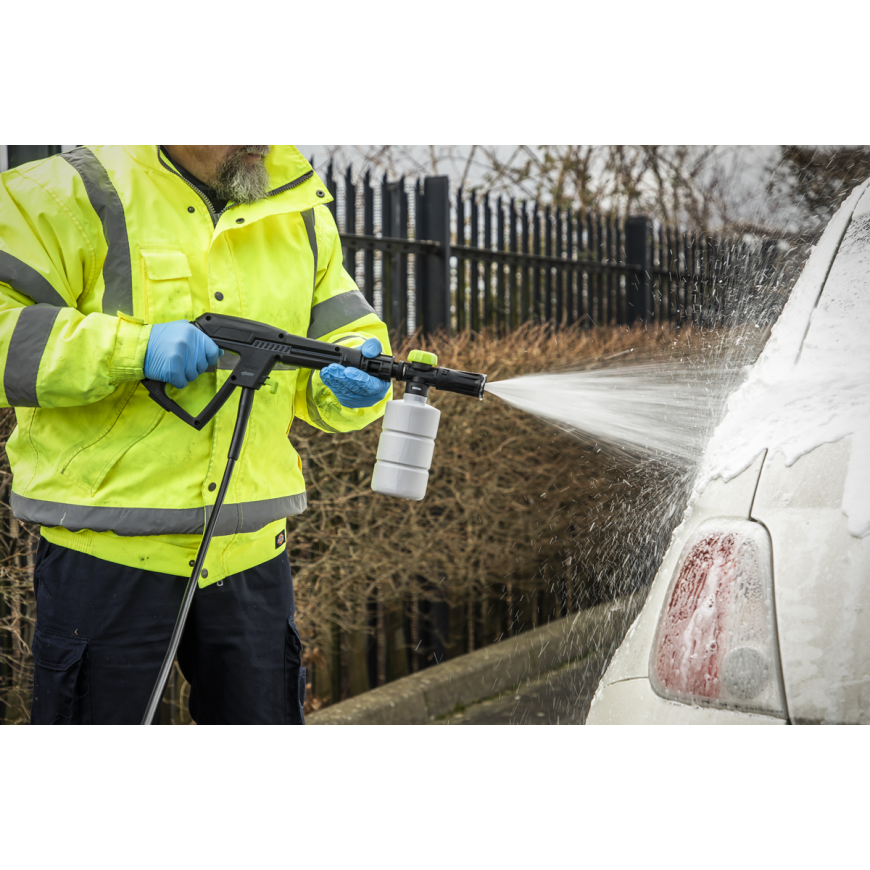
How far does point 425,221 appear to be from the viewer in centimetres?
473

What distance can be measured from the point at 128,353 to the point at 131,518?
368 millimetres

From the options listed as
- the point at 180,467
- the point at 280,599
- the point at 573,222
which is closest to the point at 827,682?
the point at 280,599

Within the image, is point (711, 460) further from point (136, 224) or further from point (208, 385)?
point (136, 224)

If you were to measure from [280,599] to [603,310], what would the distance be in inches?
195

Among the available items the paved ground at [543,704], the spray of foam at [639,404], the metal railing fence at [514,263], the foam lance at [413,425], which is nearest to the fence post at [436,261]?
the metal railing fence at [514,263]

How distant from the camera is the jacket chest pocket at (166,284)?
186cm

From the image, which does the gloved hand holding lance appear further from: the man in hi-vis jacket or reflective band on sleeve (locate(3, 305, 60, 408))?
reflective band on sleeve (locate(3, 305, 60, 408))

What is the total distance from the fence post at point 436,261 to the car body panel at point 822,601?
3207mm

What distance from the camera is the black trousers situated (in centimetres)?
184

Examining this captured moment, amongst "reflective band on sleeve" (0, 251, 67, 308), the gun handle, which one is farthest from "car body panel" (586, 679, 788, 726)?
"reflective band on sleeve" (0, 251, 67, 308)

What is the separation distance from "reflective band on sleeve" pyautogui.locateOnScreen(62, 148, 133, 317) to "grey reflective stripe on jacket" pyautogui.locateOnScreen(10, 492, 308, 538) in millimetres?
445

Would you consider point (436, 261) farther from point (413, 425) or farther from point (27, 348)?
point (27, 348)

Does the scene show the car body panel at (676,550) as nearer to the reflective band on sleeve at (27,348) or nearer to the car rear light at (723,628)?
the car rear light at (723,628)


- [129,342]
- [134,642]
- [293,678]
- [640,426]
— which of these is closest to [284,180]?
[129,342]
